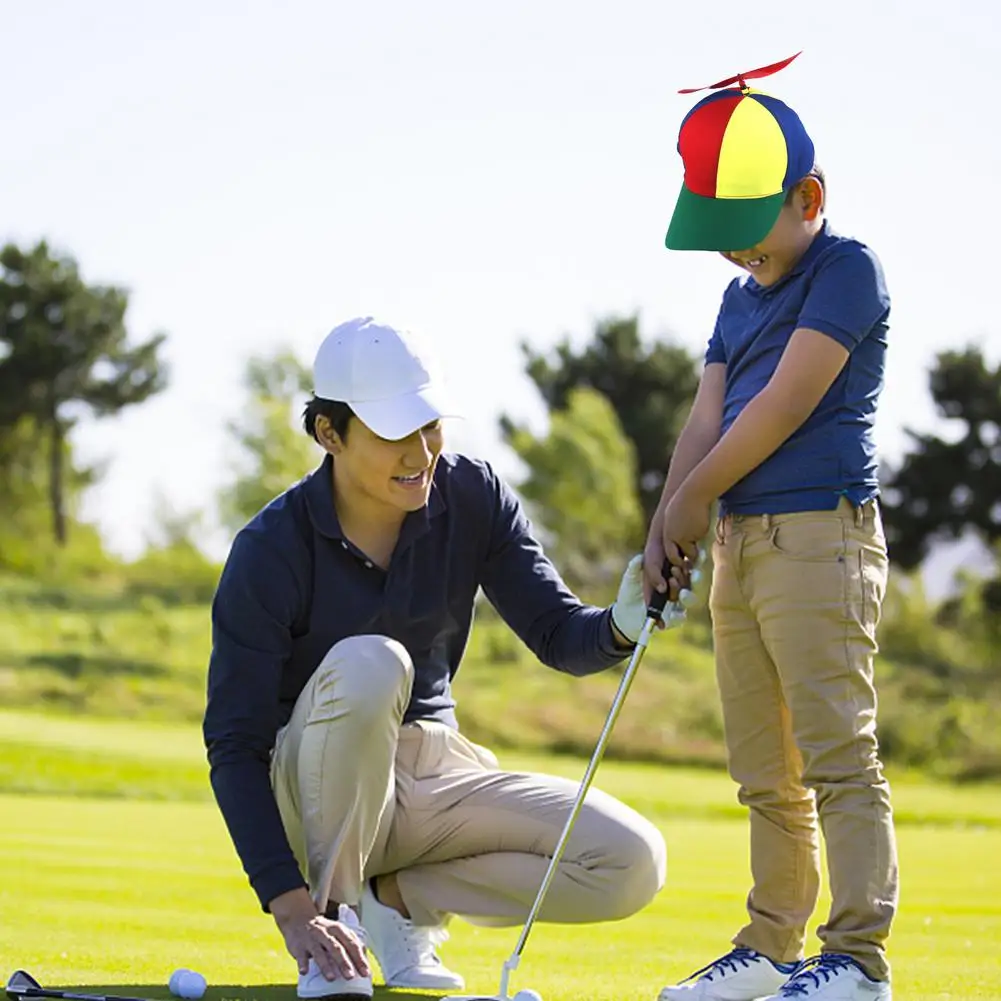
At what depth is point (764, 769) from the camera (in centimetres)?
327

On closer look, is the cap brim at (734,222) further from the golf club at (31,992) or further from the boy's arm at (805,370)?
the golf club at (31,992)

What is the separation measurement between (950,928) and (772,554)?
2.80 m

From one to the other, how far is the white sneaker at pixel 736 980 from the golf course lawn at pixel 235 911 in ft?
0.45

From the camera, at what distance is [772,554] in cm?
312

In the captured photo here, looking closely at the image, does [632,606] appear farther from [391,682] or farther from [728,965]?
[728,965]

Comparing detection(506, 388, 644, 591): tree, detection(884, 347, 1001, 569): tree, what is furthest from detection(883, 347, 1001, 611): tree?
detection(506, 388, 644, 591): tree

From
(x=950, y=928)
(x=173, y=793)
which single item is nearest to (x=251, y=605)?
(x=950, y=928)

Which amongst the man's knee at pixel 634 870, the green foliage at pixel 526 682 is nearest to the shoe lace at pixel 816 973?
the man's knee at pixel 634 870

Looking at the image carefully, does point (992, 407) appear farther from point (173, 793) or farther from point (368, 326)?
point (368, 326)

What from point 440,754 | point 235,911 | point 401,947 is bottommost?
point 235,911

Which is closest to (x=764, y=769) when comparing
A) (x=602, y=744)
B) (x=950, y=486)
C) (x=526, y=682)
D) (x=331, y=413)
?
(x=602, y=744)

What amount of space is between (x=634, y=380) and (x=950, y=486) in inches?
326

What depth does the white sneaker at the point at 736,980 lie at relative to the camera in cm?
313

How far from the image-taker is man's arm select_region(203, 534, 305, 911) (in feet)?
10.1
